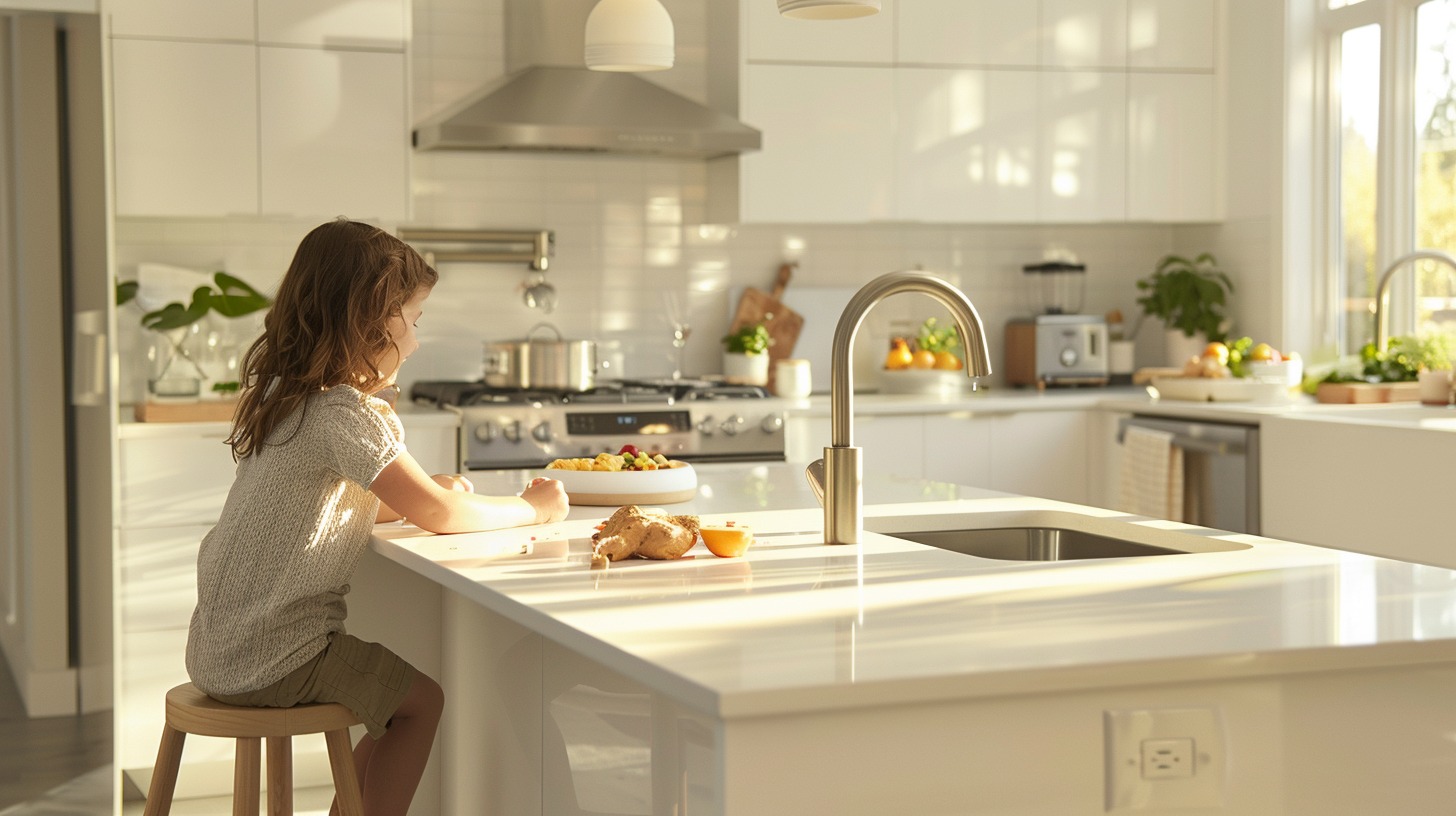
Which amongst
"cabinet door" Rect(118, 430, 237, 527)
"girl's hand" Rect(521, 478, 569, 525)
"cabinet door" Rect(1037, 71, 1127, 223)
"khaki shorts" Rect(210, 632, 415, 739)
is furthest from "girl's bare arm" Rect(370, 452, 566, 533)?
"cabinet door" Rect(1037, 71, 1127, 223)

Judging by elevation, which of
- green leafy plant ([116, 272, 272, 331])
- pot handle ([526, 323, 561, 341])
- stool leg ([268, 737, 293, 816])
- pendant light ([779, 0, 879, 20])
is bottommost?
stool leg ([268, 737, 293, 816])

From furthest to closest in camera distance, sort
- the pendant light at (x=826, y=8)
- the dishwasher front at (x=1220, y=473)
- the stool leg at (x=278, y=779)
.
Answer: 1. the dishwasher front at (x=1220, y=473)
2. the pendant light at (x=826, y=8)
3. the stool leg at (x=278, y=779)

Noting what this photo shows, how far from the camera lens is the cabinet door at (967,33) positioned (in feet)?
16.1

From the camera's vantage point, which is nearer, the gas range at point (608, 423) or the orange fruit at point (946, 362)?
the gas range at point (608, 423)

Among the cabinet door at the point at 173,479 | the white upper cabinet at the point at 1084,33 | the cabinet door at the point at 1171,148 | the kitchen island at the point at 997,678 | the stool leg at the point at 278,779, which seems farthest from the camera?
the cabinet door at the point at 1171,148

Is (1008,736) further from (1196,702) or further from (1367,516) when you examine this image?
(1367,516)

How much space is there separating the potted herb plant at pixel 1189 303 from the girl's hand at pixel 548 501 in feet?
11.4

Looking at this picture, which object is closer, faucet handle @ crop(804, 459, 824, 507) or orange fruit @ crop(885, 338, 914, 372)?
faucet handle @ crop(804, 459, 824, 507)

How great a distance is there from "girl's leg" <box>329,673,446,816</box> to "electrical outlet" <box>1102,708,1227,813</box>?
126 centimetres

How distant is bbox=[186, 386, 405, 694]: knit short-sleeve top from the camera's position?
85.5 inches

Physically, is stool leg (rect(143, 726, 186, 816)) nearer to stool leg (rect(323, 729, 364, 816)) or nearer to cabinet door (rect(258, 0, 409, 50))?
stool leg (rect(323, 729, 364, 816))

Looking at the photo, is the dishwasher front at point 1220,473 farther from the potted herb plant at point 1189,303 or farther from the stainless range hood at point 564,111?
the stainless range hood at point 564,111

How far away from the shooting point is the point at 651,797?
184 cm

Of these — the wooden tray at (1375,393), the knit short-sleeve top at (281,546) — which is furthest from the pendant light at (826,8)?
the wooden tray at (1375,393)
